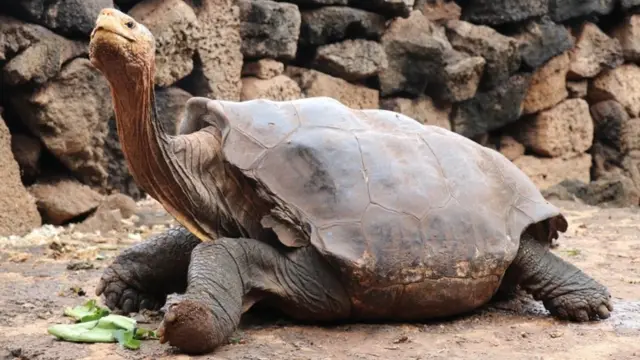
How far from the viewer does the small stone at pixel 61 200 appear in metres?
5.04

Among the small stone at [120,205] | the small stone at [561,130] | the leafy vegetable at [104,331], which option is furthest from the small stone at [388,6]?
the leafy vegetable at [104,331]

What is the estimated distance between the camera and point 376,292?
2609 millimetres

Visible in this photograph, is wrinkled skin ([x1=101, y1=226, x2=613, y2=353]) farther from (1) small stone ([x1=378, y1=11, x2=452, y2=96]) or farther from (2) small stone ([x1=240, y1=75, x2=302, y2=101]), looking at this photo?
(1) small stone ([x1=378, y1=11, x2=452, y2=96])

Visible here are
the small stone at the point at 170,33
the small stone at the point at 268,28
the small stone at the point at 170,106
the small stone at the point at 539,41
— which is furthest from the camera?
the small stone at the point at 539,41

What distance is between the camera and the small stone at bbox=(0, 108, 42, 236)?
4754 mm

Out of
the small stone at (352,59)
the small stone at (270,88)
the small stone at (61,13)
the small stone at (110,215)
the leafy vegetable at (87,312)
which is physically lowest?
the small stone at (110,215)

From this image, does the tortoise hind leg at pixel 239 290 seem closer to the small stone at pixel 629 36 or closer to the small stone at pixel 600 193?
the small stone at pixel 600 193

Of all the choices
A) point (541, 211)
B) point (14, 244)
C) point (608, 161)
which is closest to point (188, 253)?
point (541, 211)

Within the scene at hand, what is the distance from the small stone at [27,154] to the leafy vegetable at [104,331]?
256cm

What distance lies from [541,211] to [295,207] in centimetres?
95

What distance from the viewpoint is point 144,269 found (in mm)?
2932

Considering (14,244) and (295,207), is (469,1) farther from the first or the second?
(295,207)

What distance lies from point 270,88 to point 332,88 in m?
0.69

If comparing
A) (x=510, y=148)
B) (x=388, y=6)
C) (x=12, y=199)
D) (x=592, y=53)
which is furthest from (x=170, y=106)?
(x=592, y=53)
